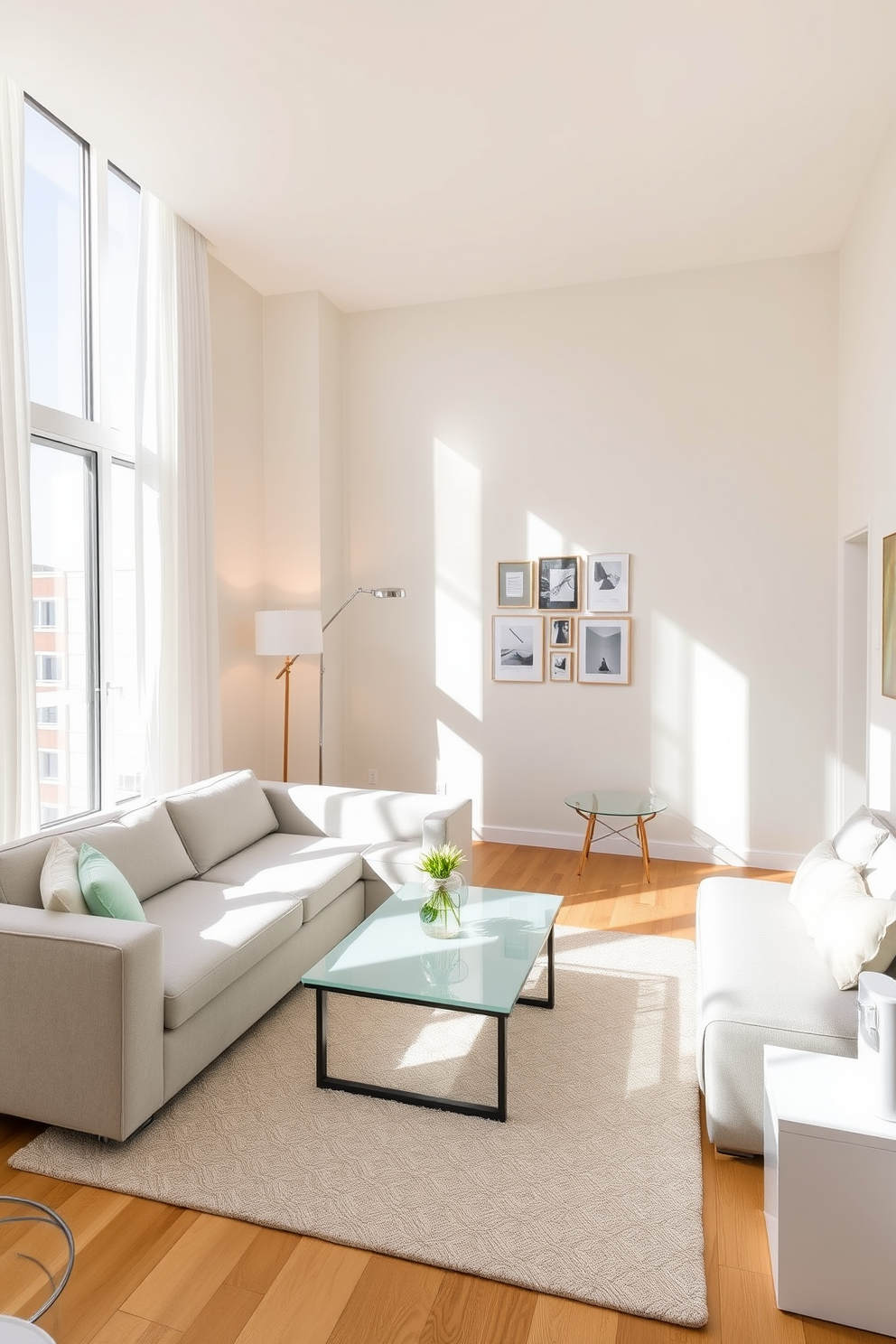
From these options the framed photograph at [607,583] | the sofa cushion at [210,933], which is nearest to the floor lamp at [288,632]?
the sofa cushion at [210,933]

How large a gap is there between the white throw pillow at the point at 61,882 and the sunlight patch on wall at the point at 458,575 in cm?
309

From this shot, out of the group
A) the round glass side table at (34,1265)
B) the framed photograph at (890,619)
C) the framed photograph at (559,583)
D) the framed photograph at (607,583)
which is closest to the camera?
the round glass side table at (34,1265)

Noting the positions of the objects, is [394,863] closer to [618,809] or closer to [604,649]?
[618,809]

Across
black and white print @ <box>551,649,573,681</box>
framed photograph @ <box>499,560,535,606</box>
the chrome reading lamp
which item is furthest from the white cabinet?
framed photograph @ <box>499,560,535,606</box>

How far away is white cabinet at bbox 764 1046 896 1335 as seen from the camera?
165 centimetres

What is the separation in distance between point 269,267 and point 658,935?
4407mm

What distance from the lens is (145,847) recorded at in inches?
121

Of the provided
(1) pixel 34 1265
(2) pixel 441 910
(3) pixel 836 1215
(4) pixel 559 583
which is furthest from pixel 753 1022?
(4) pixel 559 583

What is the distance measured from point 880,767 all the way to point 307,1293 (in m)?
3.13

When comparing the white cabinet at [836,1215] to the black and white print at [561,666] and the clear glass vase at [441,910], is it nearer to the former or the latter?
the clear glass vase at [441,910]

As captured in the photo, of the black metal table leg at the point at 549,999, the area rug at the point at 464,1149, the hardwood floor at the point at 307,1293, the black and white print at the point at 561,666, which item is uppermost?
the black and white print at the point at 561,666

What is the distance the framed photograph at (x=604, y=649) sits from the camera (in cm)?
504

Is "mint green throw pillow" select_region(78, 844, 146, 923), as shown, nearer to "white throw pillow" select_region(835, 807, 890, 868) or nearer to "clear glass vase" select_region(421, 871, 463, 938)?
"clear glass vase" select_region(421, 871, 463, 938)

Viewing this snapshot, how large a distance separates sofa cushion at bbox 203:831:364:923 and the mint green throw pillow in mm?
628
